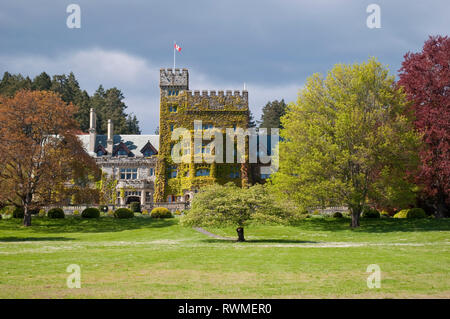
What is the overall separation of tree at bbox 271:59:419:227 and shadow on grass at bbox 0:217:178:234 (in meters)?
12.6

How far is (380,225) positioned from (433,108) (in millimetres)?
10948

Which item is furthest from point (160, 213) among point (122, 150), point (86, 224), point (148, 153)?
point (122, 150)

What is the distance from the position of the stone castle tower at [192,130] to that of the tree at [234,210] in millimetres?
26575

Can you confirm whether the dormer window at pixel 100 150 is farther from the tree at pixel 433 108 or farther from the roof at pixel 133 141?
the tree at pixel 433 108

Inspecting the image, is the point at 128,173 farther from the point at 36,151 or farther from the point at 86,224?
the point at 36,151

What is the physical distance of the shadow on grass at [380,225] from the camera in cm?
3331

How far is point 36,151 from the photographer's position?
132 feet

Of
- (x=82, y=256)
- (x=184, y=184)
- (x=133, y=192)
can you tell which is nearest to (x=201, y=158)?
(x=184, y=184)

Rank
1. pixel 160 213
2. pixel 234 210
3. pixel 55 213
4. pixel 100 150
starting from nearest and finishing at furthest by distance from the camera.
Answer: pixel 234 210 < pixel 55 213 < pixel 160 213 < pixel 100 150

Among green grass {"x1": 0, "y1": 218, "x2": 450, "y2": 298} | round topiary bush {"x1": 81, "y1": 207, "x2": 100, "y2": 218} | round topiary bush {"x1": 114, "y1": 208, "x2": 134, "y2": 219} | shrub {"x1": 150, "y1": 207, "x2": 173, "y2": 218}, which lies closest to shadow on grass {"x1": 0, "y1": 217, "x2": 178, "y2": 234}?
round topiary bush {"x1": 114, "y1": 208, "x2": 134, "y2": 219}

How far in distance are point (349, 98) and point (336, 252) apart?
1871 cm
